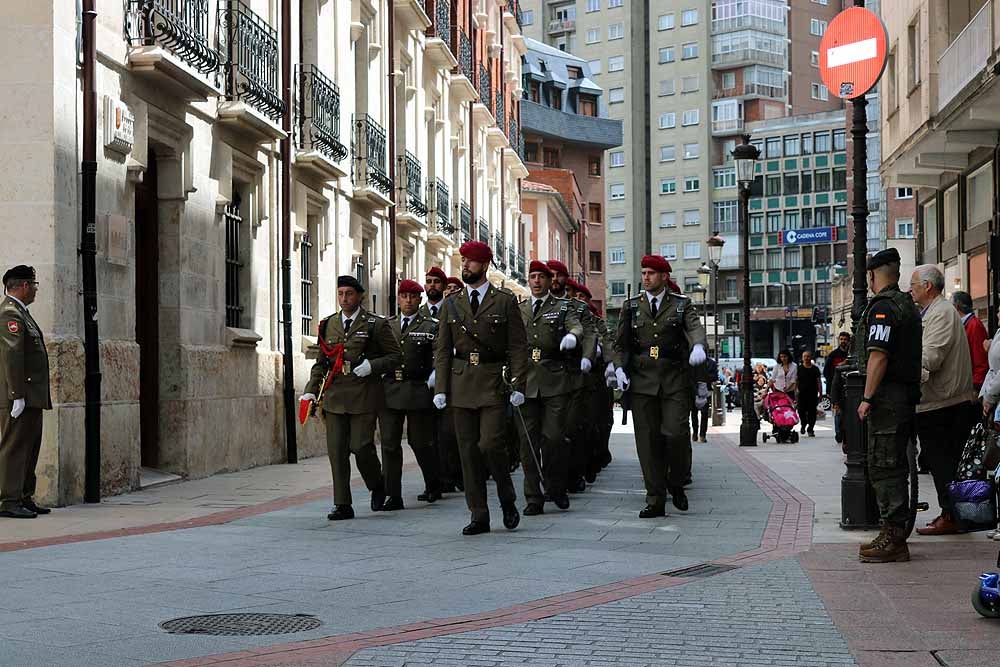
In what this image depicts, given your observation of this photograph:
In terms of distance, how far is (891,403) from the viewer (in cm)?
876

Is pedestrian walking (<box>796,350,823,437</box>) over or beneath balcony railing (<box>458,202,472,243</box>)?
beneath

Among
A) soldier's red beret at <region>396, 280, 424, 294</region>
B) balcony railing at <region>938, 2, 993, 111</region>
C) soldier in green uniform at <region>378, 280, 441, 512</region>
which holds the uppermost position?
balcony railing at <region>938, 2, 993, 111</region>

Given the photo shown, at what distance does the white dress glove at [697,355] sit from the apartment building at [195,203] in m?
3.88

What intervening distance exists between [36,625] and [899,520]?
5063 mm

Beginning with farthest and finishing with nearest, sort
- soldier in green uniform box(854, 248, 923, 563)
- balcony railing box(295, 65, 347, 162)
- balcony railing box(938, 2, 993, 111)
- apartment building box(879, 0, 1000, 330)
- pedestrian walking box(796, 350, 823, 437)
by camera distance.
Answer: pedestrian walking box(796, 350, 823, 437), balcony railing box(295, 65, 347, 162), apartment building box(879, 0, 1000, 330), balcony railing box(938, 2, 993, 111), soldier in green uniform box(854, 248, 923, 563)

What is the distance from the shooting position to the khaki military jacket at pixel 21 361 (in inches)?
433

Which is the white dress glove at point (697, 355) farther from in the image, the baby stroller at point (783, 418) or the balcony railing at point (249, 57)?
the baby stroller at point (783, 418)

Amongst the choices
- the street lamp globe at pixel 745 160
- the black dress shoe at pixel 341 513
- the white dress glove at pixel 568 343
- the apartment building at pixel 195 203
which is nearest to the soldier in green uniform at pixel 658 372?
the white dress glove at pixel 568 343

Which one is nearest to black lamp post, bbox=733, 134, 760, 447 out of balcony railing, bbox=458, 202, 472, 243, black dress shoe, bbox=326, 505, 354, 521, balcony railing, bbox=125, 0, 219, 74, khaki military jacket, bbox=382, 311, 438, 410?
balcony railing, bbox=125, 0, 219, 74

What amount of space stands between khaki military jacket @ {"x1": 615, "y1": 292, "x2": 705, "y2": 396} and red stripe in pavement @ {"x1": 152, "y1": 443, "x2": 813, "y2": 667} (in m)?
1.66

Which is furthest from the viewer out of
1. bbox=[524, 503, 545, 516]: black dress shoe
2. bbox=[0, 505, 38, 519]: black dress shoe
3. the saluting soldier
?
bbox=[524, 503, 545, 516]: black dress shoe

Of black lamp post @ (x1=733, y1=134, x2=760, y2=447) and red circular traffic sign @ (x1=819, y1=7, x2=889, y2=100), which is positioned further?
black lamp post @ (x1=733, y1=134, x2=760, y2=447)

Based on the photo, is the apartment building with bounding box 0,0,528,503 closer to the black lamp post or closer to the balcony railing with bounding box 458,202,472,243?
the black lamp post

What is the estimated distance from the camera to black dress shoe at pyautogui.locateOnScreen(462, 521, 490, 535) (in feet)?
33.0
